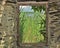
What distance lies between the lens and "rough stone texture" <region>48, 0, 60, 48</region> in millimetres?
2553

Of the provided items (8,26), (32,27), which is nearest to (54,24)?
(32,27)

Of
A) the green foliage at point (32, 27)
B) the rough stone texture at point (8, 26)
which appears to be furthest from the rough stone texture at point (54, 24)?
the rough stone texture at point (8, 26)

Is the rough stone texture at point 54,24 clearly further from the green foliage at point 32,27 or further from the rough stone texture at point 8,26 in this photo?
the rough stone texture at point 8,26

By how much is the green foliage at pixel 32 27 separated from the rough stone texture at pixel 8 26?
166 mm

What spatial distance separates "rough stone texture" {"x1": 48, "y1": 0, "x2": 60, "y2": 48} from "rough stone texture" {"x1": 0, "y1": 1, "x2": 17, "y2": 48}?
44cm

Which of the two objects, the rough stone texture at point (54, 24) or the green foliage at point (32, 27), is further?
the green foliage at point (32, 27)

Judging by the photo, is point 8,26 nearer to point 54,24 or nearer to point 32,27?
point 32,27

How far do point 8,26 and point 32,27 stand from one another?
15.6 inches

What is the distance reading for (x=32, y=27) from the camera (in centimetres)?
290

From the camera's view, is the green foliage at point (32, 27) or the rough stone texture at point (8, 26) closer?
the rough stone texture at point (8, 26)

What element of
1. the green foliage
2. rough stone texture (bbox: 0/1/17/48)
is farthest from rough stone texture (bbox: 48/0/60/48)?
rough stone texture (bbox: 0/1/17/48)

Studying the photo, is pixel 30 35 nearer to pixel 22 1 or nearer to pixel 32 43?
pixel 32 43

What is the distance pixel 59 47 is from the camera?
2.53m

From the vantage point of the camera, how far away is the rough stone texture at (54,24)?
255 centimetres
